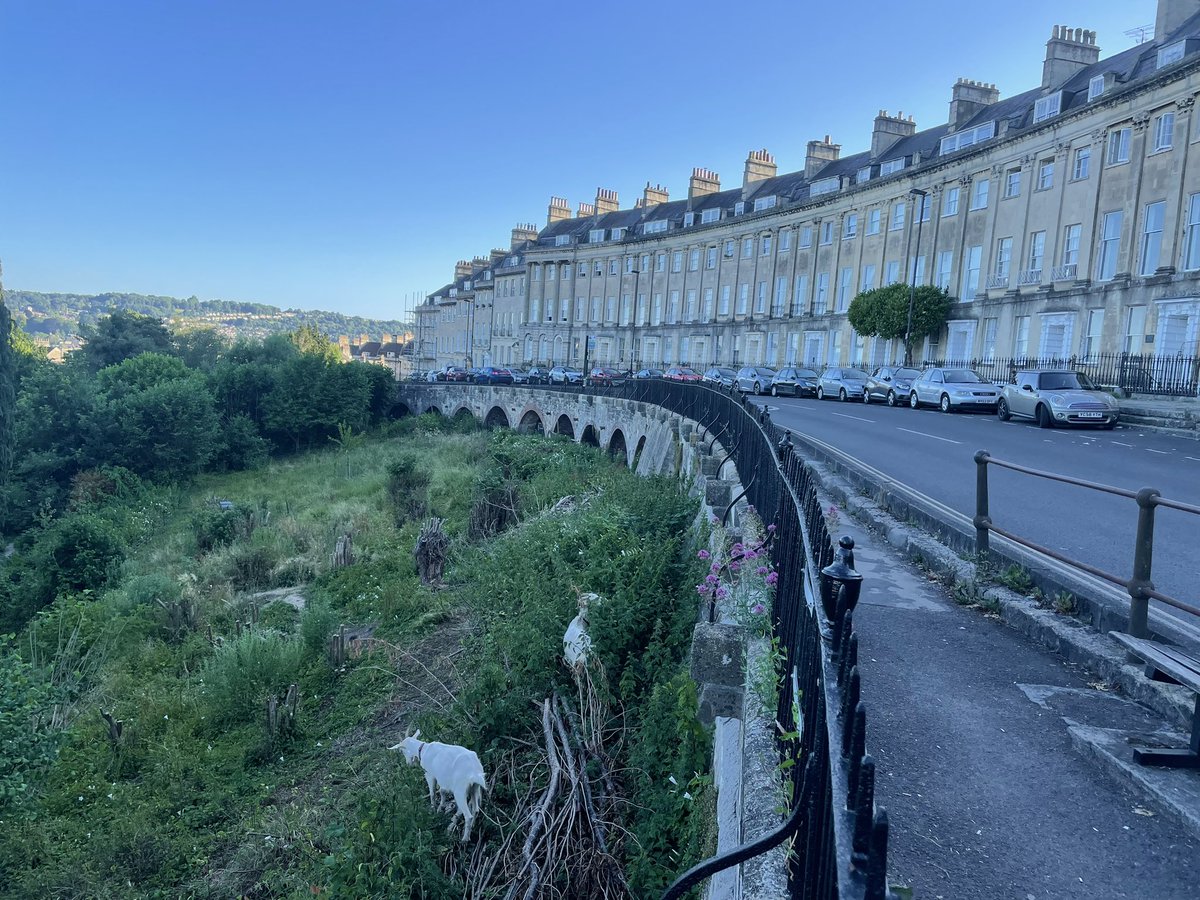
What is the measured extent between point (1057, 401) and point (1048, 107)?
20246 millimetres

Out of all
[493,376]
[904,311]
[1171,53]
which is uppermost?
[1171,53]

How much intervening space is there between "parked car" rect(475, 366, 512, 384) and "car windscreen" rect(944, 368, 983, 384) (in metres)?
34.4

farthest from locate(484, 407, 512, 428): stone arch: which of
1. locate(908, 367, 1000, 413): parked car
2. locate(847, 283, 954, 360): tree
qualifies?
locate(908, 367, 1000, 413): parked car

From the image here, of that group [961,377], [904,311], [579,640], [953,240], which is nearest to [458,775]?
[579,640]

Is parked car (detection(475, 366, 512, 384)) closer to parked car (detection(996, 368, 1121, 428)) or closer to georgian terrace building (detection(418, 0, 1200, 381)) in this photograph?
georgian terrace building (detection(418, 0, 1200, 381))

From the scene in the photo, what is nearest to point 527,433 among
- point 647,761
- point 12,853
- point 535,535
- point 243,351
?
point 535,535

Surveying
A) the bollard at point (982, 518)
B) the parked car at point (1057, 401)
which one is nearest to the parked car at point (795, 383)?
the parked car at point (1057, 401)

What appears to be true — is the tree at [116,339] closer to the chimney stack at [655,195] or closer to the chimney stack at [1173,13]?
the chimney stack at [655,195]

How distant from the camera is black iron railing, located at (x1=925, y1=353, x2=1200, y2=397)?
23203mm

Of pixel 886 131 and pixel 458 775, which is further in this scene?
pixel 886 131

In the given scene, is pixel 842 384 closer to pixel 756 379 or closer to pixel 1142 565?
pixel 756 379

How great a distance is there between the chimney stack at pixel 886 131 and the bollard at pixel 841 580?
50485mm

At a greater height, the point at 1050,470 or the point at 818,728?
the point at 818,728

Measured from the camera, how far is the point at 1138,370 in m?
→ 25.2
